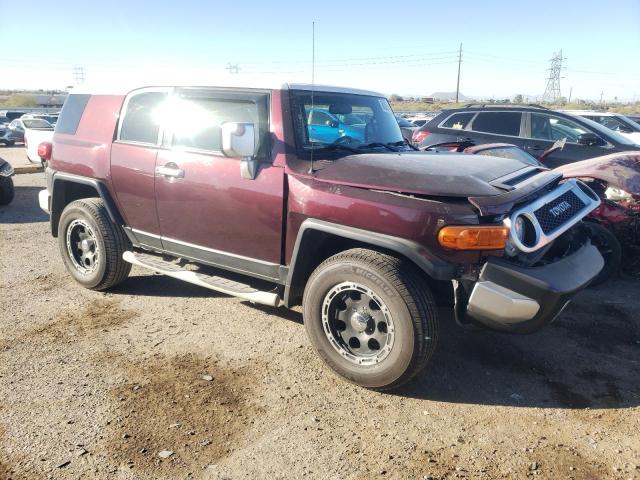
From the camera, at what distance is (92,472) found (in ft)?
7.96

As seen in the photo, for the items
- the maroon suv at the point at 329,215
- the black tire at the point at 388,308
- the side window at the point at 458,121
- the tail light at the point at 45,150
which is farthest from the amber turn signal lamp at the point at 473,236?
the side window at the point at 458,121

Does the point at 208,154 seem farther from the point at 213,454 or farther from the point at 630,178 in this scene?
the point at 630,178

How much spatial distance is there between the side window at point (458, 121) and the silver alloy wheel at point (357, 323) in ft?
20.2

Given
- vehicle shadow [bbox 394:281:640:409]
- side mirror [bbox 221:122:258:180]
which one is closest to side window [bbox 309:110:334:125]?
side mirror [bbox 221:122:258:180]

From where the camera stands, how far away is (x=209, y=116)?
12.6 ft

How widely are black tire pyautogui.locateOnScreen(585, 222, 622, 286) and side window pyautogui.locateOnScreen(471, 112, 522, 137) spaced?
3.37 m

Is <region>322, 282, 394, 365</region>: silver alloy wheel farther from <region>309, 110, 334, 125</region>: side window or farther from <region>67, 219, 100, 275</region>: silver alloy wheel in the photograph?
<region>67, 219, 100, 275</region>: silver alloy wheel

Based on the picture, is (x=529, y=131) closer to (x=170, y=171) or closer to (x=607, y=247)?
(x=607, y=247)

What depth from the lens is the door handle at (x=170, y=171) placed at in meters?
3.87

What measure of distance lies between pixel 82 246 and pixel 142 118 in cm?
144

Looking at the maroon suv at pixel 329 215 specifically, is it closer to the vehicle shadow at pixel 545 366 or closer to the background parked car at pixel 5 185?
the vehicle shadow at pixel 545 366

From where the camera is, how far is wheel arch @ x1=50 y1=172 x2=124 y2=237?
4.45 metres

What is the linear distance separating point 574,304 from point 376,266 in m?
2.70

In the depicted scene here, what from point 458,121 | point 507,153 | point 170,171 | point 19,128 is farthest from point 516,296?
point 19,128
